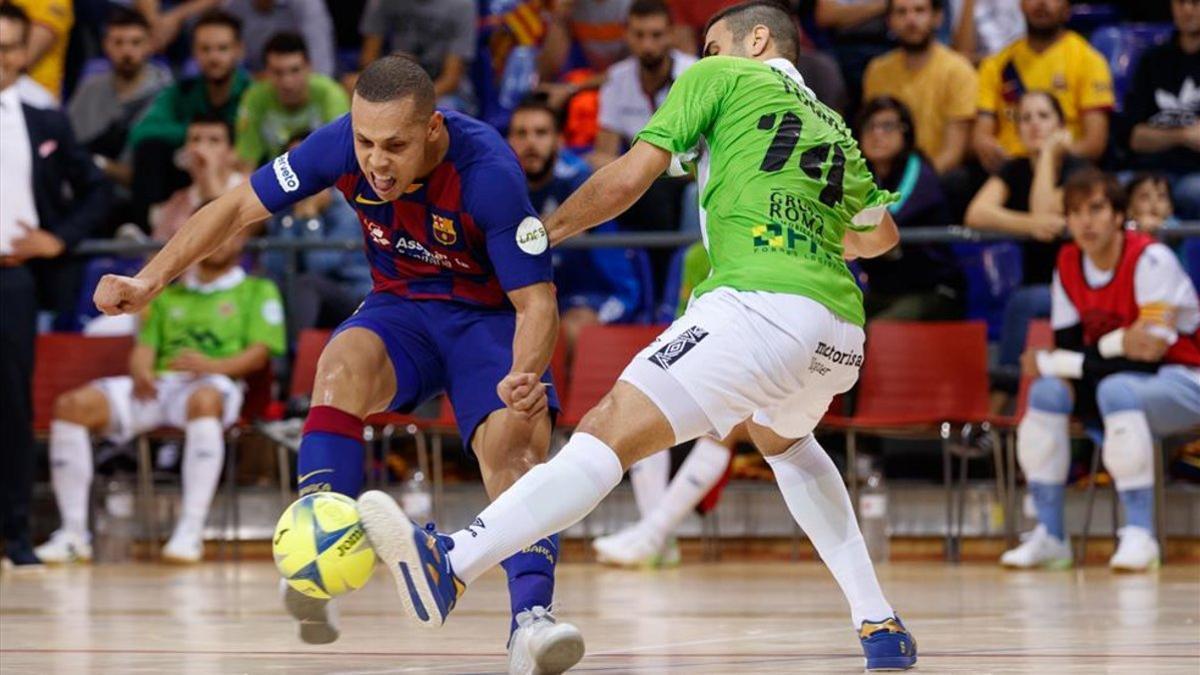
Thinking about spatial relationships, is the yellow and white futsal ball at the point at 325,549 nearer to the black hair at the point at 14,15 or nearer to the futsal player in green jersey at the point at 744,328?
the futsal player in green jersey at the point at 744,328

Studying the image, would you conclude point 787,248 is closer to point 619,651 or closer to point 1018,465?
point 619,651

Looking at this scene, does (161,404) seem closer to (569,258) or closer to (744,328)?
(569,258)

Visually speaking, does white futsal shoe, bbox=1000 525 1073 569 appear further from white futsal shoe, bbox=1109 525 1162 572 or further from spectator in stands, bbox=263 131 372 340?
spectator in stands, bbox=263 131 372 340

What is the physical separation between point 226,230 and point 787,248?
1.63 m

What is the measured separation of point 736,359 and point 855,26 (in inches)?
352

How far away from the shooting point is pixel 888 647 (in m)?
5.75

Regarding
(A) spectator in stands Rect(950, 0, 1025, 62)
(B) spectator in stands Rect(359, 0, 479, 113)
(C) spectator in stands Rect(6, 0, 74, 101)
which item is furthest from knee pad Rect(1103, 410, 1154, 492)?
(C) spectator in stands Rect(6, 0, 74, 101)

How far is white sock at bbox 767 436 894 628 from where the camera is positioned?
5.91 metres

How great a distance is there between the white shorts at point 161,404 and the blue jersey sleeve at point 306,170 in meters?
5.81

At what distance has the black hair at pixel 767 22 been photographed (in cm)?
592

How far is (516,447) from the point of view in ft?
19.5

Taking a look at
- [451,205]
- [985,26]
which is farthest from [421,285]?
[985,26]

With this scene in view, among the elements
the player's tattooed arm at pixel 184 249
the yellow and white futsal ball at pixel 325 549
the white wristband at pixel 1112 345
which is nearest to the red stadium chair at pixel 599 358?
the white wristband at pixel 1112 345

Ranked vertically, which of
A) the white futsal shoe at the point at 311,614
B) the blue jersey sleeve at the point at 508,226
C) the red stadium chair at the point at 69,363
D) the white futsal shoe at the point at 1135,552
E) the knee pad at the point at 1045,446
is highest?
the blue jersey sleeve at the point at 508,226
